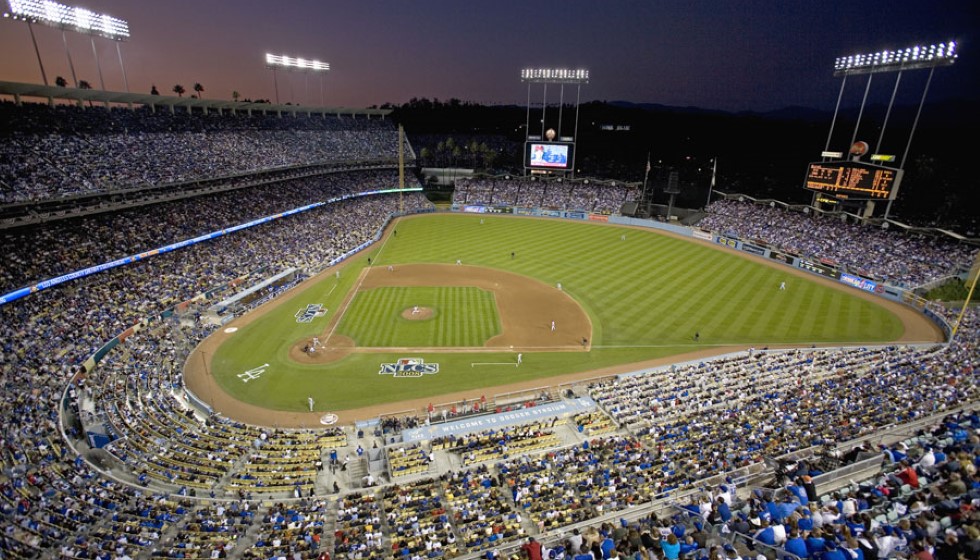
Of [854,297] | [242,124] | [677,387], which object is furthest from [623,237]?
[242,124]

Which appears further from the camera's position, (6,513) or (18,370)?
(18,370)

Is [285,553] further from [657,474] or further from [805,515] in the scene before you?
[805,515]

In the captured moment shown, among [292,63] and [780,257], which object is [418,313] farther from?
[292,63]

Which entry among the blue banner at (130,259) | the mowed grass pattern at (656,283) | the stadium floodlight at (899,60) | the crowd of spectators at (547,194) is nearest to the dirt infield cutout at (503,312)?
the mowed grass pattern at (656,283)

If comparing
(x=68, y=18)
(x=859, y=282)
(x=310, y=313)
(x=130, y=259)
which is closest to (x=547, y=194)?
(x=859, y=282)

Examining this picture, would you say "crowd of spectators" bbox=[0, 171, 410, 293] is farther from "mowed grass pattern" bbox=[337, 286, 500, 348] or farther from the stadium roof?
"mowed grass pattern" bbox=[337, 286, 500, 348]

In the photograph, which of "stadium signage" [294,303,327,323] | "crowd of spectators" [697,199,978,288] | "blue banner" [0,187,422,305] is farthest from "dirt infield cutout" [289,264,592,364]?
"crowd of spectators" [697,199,978,288]

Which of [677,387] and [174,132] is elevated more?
[174,132]

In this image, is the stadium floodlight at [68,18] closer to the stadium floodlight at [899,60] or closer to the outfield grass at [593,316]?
the outfield grass at [593,316]
